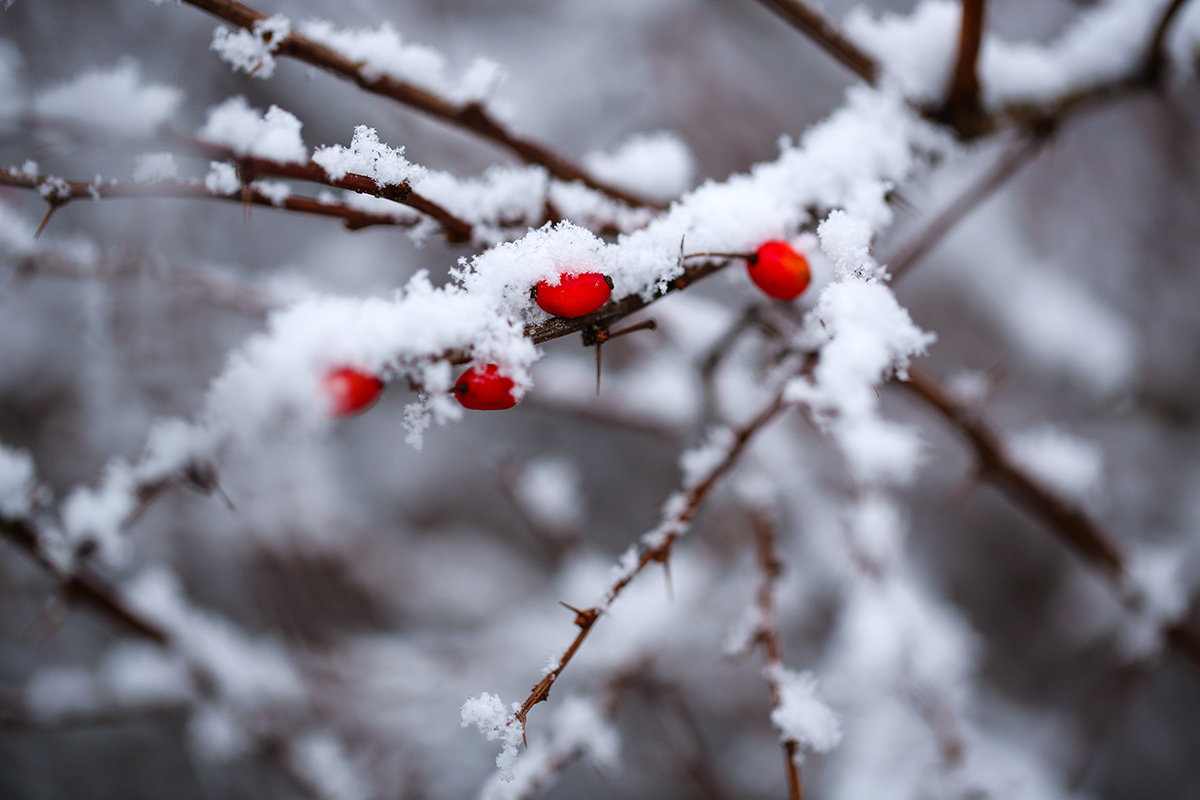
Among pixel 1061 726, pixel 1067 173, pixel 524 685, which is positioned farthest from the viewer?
pixel 1067 173

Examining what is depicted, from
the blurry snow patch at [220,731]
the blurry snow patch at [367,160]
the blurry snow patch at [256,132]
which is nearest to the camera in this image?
the blurry snow patch at [367,160]

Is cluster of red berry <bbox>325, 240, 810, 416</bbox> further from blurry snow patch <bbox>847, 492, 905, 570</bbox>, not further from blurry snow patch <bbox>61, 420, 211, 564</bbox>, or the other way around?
blurry snow patch <bbox>847, 492, 905, 570</bbox>

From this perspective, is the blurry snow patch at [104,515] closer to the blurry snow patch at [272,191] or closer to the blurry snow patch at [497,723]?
the blurry snow patch at [272,191]

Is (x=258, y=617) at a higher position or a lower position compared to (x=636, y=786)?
higher

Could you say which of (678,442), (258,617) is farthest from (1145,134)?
(258,617)

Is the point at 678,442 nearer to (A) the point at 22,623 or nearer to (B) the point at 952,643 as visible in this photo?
(B) the point at 952,643

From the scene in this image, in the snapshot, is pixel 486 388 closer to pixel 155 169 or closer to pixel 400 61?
pixel 155 169

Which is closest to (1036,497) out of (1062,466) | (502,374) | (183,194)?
(1062,466)

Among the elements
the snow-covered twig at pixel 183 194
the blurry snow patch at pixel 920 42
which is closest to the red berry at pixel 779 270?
the snow-covered twig at pixel 183 194
